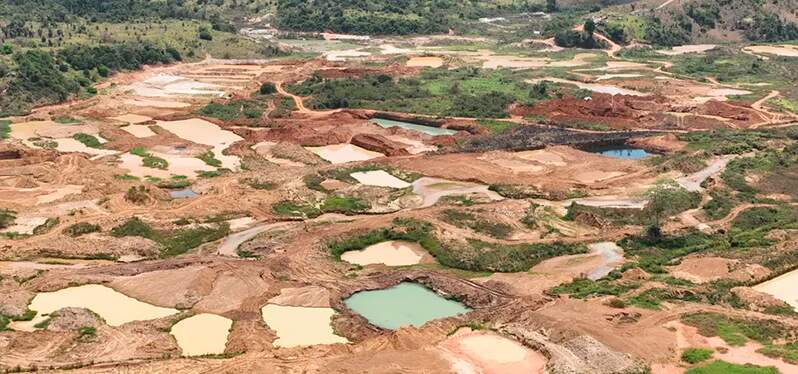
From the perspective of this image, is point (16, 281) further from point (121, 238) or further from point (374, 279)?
point (374, 279)

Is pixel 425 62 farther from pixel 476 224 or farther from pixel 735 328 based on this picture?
pixel 735 328

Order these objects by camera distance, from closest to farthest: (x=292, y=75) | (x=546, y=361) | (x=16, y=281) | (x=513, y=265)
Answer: (x=546, y=361) < (x=16, y=281) < (x=513, y=265) < (x=292, y=75)

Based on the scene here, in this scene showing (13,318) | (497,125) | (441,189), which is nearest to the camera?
(13,318)

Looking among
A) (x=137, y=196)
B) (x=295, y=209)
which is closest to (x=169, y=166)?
(x=137, y=196)

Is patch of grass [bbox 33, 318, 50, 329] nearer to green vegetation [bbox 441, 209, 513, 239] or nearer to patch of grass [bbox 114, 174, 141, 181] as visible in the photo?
green vegetation [bbox 441, 209, 513, 239]

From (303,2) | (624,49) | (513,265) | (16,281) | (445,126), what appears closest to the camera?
(16,281)

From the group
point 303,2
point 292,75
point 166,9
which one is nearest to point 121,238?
point 292,75
